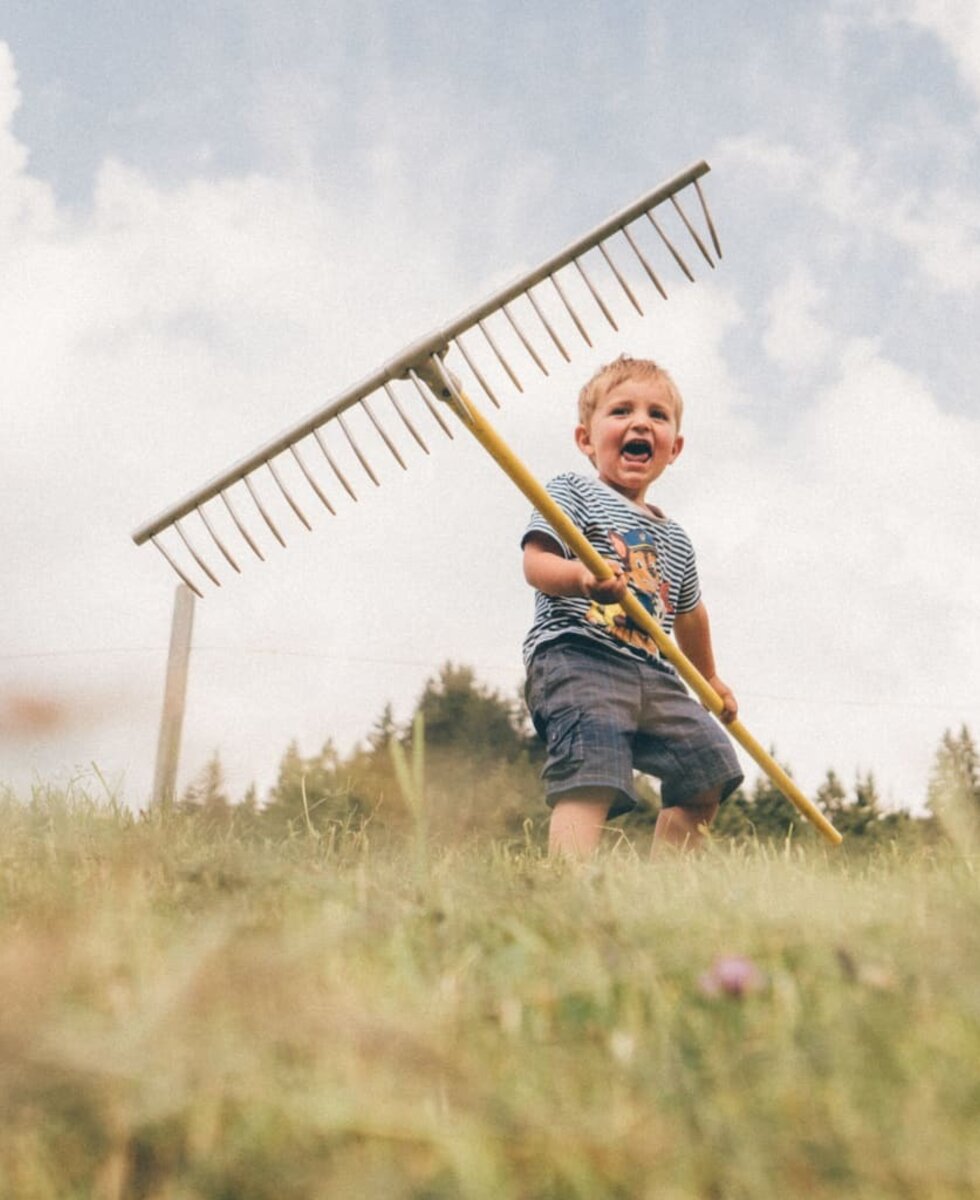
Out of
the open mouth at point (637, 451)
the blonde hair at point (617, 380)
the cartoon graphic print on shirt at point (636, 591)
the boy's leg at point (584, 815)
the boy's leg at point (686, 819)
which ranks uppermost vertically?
the blonde hair at point (617, 380)

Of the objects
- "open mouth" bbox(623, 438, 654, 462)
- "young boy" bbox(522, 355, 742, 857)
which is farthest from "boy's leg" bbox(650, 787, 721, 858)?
"open mouth" bbox(623, 438, 654, 462)

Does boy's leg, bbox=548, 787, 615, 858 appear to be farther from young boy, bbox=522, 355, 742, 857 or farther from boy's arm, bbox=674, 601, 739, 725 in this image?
boy's arm, bbox=674, 601, 739, 725

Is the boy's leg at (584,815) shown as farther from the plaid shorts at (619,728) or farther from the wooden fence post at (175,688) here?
the wooden fence post at (175,688)

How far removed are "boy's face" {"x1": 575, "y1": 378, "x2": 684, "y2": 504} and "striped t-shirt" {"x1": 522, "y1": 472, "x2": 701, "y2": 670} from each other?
0.08 m

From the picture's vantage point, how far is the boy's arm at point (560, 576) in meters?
3.46

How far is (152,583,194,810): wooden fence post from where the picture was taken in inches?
284

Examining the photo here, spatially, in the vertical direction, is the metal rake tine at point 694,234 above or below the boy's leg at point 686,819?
above

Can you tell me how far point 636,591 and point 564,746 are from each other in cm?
66

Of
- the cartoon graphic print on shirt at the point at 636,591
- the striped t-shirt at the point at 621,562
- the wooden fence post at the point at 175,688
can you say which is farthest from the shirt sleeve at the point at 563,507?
the wooden fence post at the point at 175,688

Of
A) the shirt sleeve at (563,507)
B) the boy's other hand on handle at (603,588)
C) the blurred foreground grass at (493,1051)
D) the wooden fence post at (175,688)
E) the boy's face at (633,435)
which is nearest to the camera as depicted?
the blurred foreground grass at (493,1051)

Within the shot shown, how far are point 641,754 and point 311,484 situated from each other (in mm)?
1451

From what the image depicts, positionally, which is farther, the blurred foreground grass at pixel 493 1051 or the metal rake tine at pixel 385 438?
the metal rake tine at pixel 385 438

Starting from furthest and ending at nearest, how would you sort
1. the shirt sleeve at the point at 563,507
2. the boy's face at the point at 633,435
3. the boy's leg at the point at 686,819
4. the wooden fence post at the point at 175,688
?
the wooden fence post at the point at 175,688, the boy's face at the point at 633,435, the boy's leg at the point at 686,819, the shirt sleeve at the point at 563,507

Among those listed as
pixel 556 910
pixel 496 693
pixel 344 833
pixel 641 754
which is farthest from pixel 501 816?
pixel 556 910
